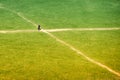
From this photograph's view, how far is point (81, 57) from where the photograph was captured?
1820 centimetres

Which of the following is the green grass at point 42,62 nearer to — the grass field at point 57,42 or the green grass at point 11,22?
the grass field at point 57,42

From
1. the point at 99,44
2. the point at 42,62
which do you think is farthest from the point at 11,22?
the point at 42,62

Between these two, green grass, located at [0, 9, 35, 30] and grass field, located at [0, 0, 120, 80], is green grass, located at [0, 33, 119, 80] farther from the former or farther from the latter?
green grass, located at [0, 9, 35, 30]

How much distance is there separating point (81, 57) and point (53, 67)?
301 centimetres

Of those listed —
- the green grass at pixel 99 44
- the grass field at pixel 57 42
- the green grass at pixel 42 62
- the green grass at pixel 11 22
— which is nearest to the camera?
the green grass at pixel 42 62

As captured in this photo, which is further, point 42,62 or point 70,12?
point 70,12

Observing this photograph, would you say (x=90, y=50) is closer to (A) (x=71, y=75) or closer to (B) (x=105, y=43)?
(B) (x=105, y=43)

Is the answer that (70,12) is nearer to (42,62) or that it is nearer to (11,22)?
(11,22)

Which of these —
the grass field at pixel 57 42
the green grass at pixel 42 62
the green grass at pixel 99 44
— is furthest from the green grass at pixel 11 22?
the green grass at pixel 99 44

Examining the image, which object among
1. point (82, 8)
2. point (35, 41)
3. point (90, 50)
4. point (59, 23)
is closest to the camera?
point (90, 50)

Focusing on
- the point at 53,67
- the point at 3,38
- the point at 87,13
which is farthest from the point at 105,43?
the point at 87,13

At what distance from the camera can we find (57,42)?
2191 cm

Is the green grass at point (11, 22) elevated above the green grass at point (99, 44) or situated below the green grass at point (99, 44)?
above

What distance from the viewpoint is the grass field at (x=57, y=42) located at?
15234mm
